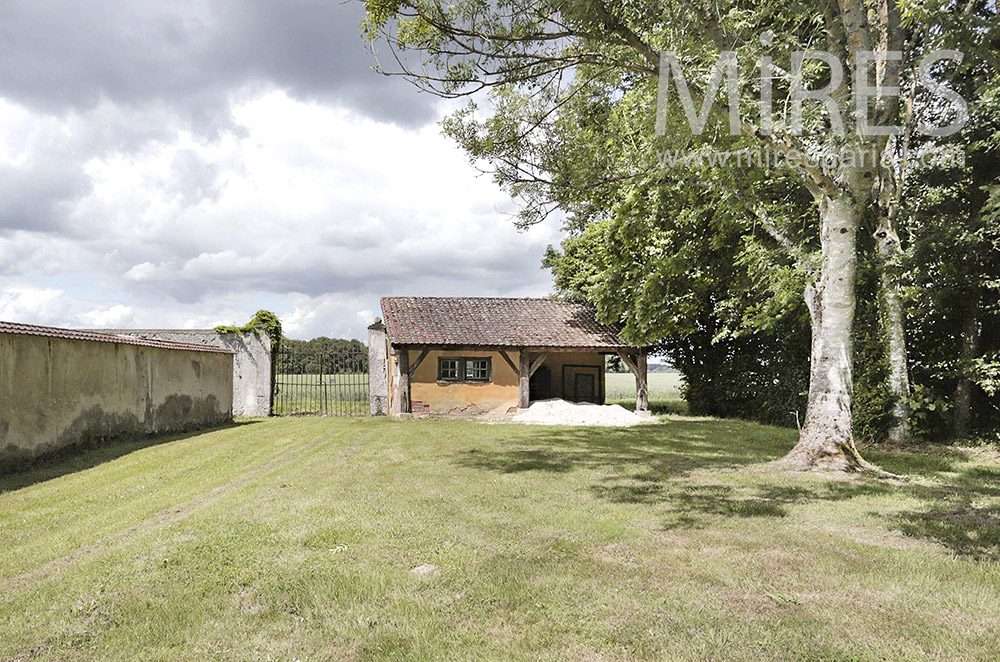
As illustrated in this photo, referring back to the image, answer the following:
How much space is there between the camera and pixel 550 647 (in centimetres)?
330

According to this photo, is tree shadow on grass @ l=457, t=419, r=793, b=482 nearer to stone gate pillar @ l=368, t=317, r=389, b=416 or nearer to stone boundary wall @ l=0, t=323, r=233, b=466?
stone gate pillar @ l=368, t=317, r=389, b=416

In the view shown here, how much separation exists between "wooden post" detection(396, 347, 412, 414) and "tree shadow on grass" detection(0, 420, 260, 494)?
6920mm

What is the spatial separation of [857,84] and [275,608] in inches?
416

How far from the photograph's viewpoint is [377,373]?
21406 millimetres

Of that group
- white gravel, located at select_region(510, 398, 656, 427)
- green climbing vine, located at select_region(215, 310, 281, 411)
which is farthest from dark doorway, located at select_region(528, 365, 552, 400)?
green climbing vine, located at select_region(215, 310, 281, 411)

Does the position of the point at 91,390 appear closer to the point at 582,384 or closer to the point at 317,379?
the point at 317,379

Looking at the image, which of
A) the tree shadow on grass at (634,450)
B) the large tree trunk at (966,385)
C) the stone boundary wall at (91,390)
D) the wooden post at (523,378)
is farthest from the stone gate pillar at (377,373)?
the large tree trunk at (966,385)

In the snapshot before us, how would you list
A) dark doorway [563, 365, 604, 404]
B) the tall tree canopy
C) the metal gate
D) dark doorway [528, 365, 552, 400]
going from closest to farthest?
the tall tree canopy, the metal gate, dark doorway [563, 365, 604, 404], dark doorway [528, 365, 552, 400]

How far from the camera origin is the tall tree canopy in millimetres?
8531

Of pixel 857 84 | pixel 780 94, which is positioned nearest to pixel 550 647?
pixel 857 84

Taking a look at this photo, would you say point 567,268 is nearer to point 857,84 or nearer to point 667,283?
point 667,283

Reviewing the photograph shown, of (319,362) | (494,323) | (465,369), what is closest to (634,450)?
(465,369)

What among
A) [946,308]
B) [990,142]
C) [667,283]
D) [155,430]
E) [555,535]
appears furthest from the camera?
[667,283]

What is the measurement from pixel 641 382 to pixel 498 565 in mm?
17519
